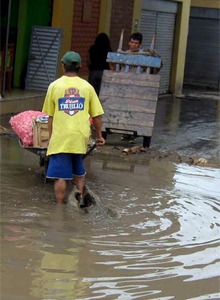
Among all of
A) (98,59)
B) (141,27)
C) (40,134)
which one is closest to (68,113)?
(40,134)

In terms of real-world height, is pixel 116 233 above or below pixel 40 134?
below

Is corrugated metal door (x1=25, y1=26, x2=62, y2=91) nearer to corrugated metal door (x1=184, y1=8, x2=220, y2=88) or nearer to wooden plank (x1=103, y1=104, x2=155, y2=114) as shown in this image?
wooden plank (x1=103, y1=104, x2=155, y2=114)

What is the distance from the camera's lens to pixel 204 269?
19.0 ft

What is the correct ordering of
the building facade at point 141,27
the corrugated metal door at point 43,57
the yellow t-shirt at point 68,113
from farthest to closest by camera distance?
the building facade at point 141,27, the corrugated metal door at point 43,57, the yellow t-shirt at point 68,113

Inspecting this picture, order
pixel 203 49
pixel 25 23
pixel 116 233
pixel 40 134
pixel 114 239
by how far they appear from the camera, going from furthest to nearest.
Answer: pixel 203 49, pixel 25 23, pixel 40 134, pixel 116 233, pixel 114 239

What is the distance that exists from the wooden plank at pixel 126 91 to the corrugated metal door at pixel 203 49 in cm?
1473

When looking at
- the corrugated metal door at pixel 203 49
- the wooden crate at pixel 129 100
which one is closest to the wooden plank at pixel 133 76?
the wooden crate at pixel 129 100

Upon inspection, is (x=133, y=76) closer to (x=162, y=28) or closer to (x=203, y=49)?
(x=162, y=28)

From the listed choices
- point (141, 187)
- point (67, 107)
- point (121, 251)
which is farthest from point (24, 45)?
point (121, 251)

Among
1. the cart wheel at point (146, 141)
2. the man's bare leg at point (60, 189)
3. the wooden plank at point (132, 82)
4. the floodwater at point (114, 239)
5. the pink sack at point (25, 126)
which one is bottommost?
the floodwater at point (114, 239)

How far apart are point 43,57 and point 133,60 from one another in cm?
415

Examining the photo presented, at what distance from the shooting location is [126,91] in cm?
1138

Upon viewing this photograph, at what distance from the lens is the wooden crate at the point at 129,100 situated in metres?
11.3

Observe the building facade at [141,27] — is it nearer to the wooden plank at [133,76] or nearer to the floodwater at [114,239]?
the wooden plank at [133,76]
